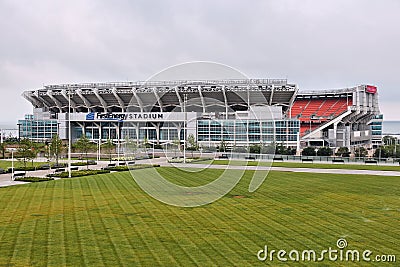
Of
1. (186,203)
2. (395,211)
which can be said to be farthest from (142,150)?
(395,211)

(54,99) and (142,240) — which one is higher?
(54,99)

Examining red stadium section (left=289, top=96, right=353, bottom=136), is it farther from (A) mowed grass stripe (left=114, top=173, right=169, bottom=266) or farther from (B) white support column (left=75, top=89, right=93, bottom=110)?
(A) mowed grass stripe (left=114, top=173, right=169, bottom=266)

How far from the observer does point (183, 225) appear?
834 inches

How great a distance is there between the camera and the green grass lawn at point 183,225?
16.2m

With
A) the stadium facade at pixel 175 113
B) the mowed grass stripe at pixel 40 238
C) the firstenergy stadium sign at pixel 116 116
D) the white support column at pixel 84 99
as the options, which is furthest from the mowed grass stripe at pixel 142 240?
the white support column at pixel 84 99

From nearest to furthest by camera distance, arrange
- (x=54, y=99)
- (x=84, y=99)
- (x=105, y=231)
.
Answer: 1. (x=105, y=231)
2. (x=84, y=99)
3. (x=54, y=99)

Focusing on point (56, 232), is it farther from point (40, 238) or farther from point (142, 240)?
point (142, 240)

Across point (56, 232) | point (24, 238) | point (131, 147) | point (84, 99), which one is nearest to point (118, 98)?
point (84, 99)

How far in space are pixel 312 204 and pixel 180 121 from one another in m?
76.9

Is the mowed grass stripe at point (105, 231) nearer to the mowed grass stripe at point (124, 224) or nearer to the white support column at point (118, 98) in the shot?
the mowed grass stripe at point (124, 224)

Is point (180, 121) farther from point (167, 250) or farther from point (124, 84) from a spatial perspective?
point (167, 250)

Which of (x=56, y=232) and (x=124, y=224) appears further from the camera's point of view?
(x=124, y=224)

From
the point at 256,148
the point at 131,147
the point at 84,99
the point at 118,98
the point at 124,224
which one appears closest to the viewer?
the point at 124,224

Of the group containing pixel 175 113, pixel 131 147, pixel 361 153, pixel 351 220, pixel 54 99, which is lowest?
pixel 361 153
